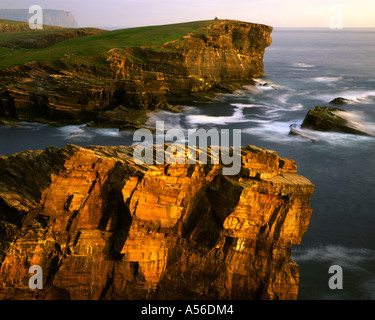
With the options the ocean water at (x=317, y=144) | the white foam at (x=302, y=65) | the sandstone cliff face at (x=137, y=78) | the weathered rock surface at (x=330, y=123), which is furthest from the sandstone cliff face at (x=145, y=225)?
the white foam at (x=302, y=65)

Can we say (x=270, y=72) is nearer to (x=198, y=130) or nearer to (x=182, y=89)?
(x=182, y=89)

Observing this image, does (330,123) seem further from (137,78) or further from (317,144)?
(137,78)

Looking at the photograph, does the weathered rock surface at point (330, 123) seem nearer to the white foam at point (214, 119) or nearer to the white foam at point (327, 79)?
the white foam at point (214, 119)

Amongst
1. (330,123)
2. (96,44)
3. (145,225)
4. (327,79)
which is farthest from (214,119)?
(327,79)

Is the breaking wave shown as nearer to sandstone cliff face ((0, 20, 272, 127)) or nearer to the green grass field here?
sandstone cliff face ((0, 20, 272, 127))

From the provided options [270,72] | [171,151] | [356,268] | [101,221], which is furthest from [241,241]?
[270,72]

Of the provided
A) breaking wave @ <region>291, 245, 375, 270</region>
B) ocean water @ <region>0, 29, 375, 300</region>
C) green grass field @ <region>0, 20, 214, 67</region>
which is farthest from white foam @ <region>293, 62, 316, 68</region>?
breaking wave @ <region>291, 245, 375, 270</region>
